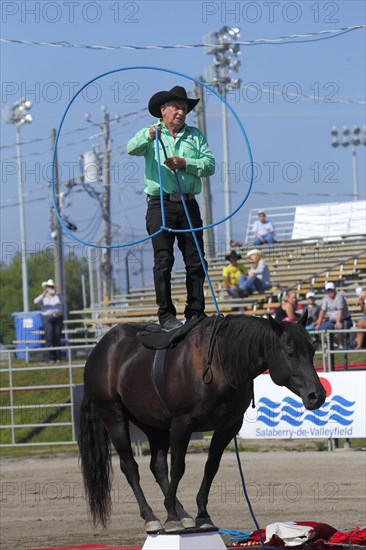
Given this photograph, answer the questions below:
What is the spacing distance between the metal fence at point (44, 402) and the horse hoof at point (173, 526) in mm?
8368

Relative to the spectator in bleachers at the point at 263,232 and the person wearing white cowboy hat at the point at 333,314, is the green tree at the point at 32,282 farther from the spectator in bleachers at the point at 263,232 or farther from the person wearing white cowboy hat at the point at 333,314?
the person wearing white cowboy hat at the point at 333,314

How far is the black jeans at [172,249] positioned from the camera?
7.37 meters

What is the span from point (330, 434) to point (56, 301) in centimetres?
835

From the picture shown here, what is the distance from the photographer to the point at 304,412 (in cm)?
1467

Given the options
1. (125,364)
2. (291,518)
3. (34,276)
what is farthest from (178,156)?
(34,276)

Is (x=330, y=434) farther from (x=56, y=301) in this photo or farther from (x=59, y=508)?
(x=56, y=301)

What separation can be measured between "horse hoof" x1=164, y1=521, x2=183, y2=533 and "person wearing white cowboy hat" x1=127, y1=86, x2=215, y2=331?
1.31 m

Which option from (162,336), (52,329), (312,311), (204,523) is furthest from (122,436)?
(52,329)

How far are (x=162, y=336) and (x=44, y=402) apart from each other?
509 inches

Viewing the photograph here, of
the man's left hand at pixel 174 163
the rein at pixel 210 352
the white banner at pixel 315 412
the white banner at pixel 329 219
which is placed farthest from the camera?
the white banner at pixel 329 219

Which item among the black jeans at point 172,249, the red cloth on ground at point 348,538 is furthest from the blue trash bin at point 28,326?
the red cloth on ground at point 348,538

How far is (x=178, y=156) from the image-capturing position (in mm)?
7258

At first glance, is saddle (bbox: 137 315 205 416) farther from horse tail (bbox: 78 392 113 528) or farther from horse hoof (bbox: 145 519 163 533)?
horse tail (bbox: 78 392 113 528)

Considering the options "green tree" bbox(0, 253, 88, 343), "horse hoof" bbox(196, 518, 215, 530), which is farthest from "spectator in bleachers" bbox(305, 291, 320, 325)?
"green tree" bbox(0, 253, 88, 343)
